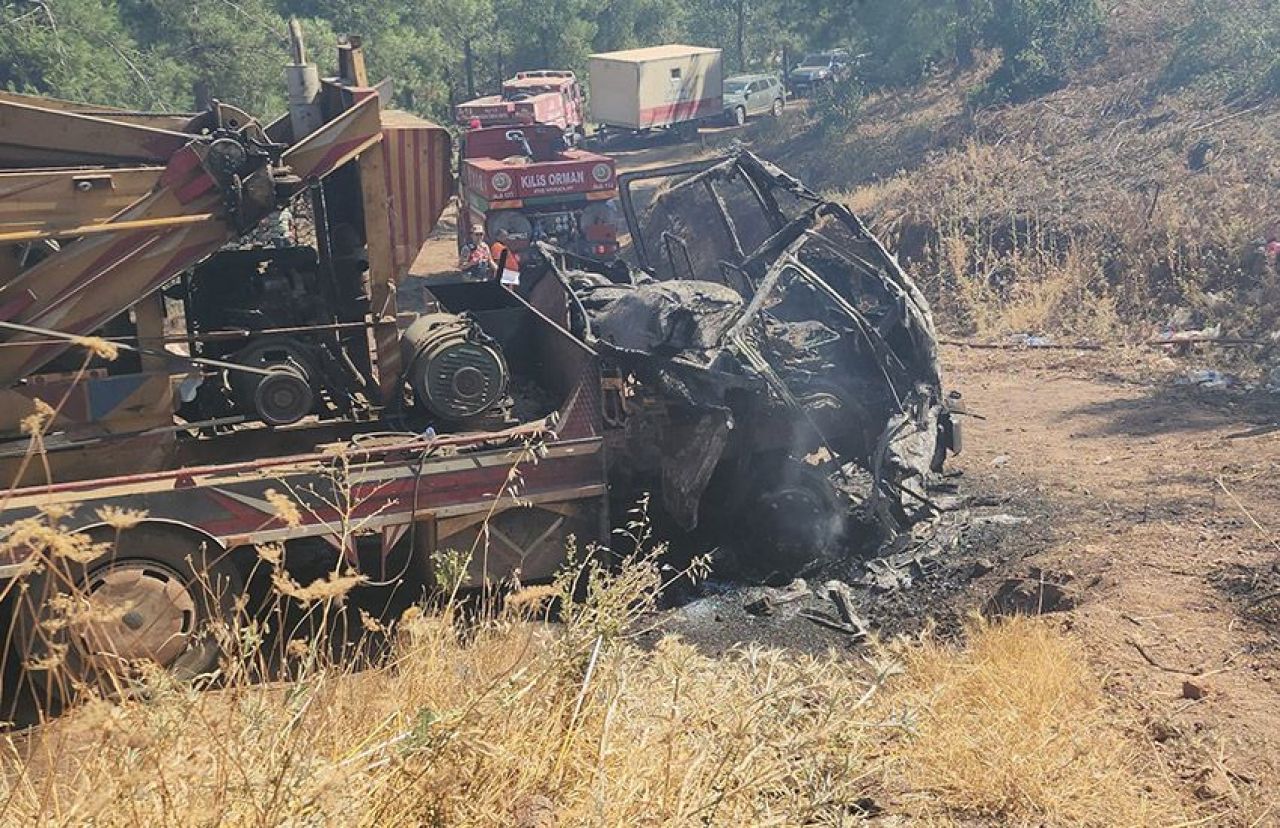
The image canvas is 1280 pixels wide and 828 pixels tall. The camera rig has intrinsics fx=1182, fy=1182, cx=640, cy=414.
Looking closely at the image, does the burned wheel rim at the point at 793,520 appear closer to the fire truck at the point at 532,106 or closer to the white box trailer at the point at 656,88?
the fire truck at the point at 532,106

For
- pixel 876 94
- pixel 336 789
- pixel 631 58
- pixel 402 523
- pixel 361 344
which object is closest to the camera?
pixel 336 789

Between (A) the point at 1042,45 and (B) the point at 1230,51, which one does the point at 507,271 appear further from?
(A) the point at 1042,45

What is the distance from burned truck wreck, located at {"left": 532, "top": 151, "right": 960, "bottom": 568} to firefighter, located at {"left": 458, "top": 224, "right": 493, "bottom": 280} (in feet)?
19.6

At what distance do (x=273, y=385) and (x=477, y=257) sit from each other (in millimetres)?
10521

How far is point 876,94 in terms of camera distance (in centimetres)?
2770

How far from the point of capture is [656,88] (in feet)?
101

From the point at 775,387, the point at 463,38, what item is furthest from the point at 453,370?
the point at 463,38

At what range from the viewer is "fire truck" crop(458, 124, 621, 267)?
17391mm

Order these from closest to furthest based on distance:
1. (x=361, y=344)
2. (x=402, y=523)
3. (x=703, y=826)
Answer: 1. (x=703, y=826)
2. (x=402, y=523)
3. (x=361, y=344)

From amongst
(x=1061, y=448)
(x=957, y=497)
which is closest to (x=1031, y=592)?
(x=957, y=497)

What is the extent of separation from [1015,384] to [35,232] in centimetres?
941

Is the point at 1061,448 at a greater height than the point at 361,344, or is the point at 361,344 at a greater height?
the point at 361,344

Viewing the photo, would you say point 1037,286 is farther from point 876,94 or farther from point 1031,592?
point 876,94

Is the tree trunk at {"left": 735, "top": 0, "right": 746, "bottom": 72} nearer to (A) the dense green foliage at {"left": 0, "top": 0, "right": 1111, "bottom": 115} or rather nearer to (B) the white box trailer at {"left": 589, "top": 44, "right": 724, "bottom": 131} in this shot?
(A) the dense green foliage at {"left": 0, "top": 0, "right": 1111, "bottom": 115}
